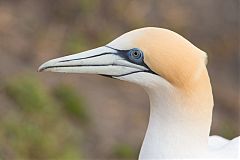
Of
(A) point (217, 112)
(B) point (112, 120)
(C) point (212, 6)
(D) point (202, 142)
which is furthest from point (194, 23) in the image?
(D) point (202, 142)

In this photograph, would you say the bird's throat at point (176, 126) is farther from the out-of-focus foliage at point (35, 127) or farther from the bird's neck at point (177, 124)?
the out-of-focus foliage at point (35, 127)

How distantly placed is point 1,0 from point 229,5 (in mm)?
2440

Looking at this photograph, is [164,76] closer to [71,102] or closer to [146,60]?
[146,60]

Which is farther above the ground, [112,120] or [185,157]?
[185,157]

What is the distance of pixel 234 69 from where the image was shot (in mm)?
7297

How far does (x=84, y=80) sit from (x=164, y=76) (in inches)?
154

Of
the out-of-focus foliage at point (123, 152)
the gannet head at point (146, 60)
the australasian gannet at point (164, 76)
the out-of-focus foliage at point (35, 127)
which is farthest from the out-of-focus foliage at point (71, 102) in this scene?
the gannet head at point (146, 60)

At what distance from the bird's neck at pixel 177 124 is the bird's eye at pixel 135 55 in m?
0.12

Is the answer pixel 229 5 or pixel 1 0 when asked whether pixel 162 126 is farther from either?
pixel 229 5

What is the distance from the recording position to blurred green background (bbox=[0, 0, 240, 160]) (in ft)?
17.1

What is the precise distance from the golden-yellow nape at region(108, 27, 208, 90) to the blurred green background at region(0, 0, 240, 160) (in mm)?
2438

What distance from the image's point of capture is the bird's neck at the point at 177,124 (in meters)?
2.45

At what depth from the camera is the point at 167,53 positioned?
234cm

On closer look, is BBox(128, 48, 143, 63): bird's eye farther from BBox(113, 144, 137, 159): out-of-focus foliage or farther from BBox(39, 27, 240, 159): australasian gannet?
BBox(113, 144, 137, 159): out-of-focus foliage
